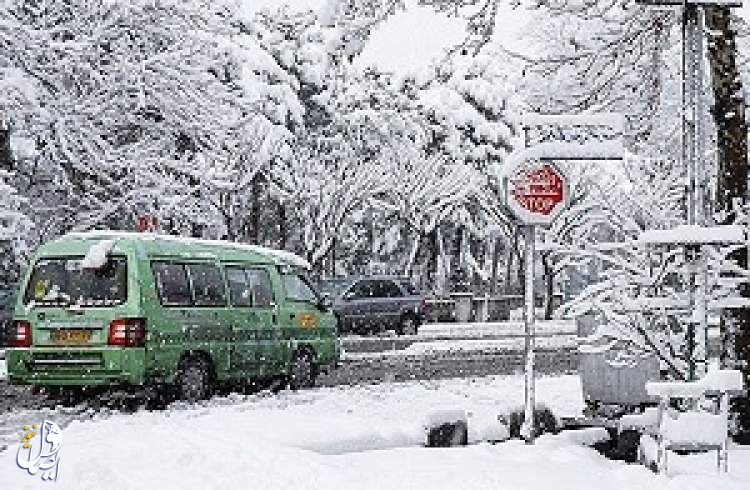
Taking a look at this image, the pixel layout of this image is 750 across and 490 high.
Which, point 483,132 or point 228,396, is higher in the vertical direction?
point 483,132

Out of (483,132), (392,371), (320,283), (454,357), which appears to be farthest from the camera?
(483,132)

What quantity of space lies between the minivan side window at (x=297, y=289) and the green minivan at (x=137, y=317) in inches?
35.5

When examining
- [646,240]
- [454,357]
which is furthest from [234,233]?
[646,240]

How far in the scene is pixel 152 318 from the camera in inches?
534

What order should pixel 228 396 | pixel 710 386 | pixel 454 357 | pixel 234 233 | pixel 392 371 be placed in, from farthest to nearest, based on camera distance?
1. pixel 234 233
2. pixel 454 357
3. pixel 392 371
4. pixel 228 396
5. pixel 710 386

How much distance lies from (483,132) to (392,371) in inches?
1267

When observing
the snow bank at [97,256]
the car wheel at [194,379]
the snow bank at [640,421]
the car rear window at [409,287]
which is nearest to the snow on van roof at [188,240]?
the snow bank at [97,256]

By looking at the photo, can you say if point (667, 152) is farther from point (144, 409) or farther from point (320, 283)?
point (144, 409)

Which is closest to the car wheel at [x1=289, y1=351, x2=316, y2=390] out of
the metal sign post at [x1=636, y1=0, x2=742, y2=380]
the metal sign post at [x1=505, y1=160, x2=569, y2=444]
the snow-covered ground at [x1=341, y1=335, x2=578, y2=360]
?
the snow-covered ground at [x1=341, y1=335, x2=578, y2=360]

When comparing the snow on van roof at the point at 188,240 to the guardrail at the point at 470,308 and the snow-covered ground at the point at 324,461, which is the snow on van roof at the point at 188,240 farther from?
the guardrail at the point at 470,308

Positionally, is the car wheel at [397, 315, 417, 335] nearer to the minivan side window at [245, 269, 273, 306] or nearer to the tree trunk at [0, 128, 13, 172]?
the tree trunk at [0, 128, 13, 172]

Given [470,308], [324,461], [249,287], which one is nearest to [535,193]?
[324,461]
